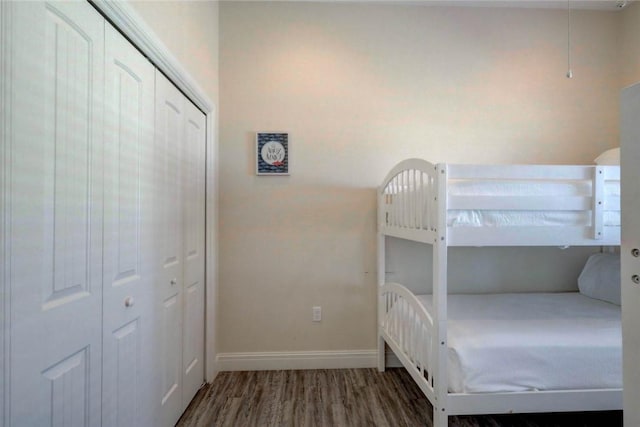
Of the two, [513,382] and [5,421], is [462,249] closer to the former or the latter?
[513,382]

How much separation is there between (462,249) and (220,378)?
→ 200 cm

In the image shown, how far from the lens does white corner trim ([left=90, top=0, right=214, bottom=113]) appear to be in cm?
101

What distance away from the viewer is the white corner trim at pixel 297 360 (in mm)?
2127

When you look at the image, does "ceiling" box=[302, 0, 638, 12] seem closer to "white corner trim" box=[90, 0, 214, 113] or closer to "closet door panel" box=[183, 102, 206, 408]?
"white corner trim" box=[90, 0, 214, 113]

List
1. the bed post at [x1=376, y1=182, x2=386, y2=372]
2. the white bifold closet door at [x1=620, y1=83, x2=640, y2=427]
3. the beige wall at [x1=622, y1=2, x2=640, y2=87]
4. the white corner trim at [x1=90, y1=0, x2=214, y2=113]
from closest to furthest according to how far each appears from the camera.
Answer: the white bifold closet door at [x1=620, y1=83, x2=640, y2=427] → the white corner trim at [x1=90, y1=0, x2=214, y2=113] → the bed post at [x1=376, y1=182, x2=386, y2=372] → the beige wall at [x1=622, y1=2, x2=640, y2=87]

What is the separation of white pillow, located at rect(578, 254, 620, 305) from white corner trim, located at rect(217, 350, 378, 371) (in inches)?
62.7

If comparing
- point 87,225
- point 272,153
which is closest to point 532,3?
point 272,153

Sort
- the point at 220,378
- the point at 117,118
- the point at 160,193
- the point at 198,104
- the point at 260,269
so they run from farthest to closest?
the point at 260,269
the point at 220,378
the point at 198,104
the point at 160,193
the point at 117,118

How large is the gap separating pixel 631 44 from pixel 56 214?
3.69 metres

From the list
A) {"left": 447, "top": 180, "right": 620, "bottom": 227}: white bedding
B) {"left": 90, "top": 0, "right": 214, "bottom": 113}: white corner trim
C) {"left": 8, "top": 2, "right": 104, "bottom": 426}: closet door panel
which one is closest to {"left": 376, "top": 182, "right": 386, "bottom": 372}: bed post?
{"left": 447, "top": 180, "right": 620, "bottom": 227}: white bedding

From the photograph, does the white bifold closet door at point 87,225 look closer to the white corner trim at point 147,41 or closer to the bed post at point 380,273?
the white corner trim at point 147,41

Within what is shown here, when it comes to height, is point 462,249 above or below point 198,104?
below

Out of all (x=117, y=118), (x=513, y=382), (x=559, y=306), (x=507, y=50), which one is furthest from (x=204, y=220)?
(x=507, y=50)

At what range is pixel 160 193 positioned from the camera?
1391mm
